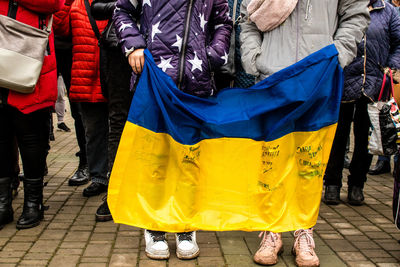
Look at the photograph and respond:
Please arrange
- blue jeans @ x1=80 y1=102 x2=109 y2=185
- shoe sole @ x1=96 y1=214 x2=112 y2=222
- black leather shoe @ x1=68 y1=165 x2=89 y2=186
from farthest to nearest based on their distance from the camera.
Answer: black leather shoe @ x1=68 y1=165 x2=89 y2=186 → blue jeans @ x1=80 y1=102 x2=109 y2=185 → shoe sole @ x1=96 y1=214 x2=112 y2=222

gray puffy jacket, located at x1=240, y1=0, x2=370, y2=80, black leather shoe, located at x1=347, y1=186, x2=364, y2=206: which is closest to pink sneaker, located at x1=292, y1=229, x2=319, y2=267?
gray puffy jacket, located at x1=240, y1=0, x2=370, y2=80

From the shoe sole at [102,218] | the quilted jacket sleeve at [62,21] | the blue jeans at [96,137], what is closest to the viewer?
the shoe sole at [102,218]

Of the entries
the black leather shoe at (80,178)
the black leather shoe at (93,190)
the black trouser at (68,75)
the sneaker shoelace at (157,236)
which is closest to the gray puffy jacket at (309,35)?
the sneaker shoelace at (157,236)

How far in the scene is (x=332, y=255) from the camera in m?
3.16

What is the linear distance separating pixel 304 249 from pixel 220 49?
1.41 m

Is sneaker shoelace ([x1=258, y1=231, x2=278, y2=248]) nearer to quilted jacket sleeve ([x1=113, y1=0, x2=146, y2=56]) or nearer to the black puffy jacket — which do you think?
quilted jacket sleeve ([x1=113, y1=0, x2=146, y2=56])

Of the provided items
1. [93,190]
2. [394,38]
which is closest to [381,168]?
[394,38]

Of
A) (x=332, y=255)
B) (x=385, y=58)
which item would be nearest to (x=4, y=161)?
(x=332, y=255)

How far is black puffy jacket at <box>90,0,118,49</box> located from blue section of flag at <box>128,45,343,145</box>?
69 cm

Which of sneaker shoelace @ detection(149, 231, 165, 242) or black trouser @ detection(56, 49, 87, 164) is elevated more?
black trouser @ detection(56, 49, 87, 164)

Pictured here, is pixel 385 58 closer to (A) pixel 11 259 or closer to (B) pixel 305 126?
(B) pixel 305 126

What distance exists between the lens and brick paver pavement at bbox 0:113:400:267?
2984 millimetres

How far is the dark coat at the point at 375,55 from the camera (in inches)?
164

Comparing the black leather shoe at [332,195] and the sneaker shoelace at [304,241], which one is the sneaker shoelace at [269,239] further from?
the black leather shoe at [332,195]
